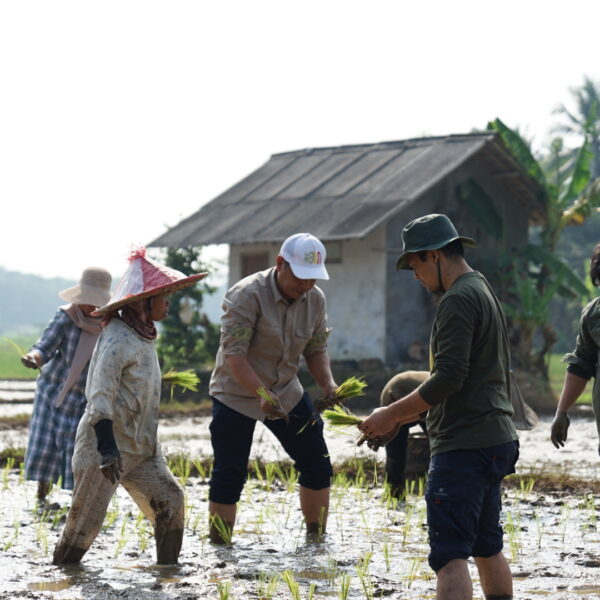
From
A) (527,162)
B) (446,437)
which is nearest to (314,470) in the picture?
(446,437)

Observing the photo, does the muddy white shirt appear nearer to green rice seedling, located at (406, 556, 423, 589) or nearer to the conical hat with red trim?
the conical hat with red trim

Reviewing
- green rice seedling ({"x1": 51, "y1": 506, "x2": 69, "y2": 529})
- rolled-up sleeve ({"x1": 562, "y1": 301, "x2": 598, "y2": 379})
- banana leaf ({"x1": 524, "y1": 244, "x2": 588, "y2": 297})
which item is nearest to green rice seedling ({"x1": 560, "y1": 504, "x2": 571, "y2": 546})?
rolled-up sleeve ({"x1": 562, "y1": 301, "x2": 598, "y2": 379})

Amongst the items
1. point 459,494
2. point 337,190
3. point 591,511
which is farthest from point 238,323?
point 337,190

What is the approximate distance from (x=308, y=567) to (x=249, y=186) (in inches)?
Result: 791

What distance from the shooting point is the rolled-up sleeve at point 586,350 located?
567cm

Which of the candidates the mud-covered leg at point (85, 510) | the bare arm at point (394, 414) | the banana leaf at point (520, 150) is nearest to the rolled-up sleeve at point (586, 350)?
the bare arm at point (394, 414)

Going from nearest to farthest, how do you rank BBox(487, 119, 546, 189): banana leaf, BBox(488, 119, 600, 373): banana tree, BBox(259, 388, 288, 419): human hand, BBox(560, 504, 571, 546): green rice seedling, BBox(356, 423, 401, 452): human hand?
1. BBox(356, 423, 401, 452): human hand
2. BBox(259, 388, 288, 419): human hand
3. BBox(560, 504, 571, 546): green rice seedling
4. BBox(488, 119, 600, 373): banana tree
5. BBox(487, 119, 546, 189): banana leaf

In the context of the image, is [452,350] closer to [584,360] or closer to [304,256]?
[584,360]

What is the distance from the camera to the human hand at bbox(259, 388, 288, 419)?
244 inches

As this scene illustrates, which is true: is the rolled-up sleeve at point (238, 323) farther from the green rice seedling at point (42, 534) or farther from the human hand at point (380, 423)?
the human hand at point (380, 423)

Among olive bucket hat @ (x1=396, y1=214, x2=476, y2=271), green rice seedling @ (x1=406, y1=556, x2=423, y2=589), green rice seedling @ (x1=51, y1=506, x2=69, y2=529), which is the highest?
olive bucket hat @ (x1=396, y1=214, x2=476, y2=271)

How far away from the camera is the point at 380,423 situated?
15.2ft

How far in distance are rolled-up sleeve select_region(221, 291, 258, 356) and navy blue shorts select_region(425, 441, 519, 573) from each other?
205cm

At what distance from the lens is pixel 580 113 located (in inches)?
2098
